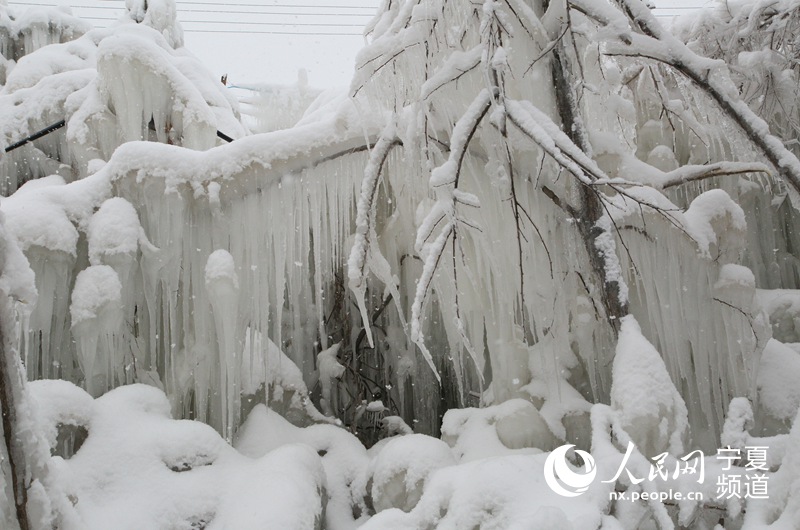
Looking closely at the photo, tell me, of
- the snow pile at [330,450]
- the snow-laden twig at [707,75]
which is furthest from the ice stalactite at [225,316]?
the snow-laden twig at [707,75]

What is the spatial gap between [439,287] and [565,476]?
1.16m

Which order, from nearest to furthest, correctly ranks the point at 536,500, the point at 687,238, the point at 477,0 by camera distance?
the point at 536,500
the point at 477,0
the point at 687,238

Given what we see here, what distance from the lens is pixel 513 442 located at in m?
2.80

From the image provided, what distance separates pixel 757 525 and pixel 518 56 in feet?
6.43

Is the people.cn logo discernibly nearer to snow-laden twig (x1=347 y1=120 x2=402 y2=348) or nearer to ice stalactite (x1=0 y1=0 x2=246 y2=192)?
snow-laden twig (x1=347 y1=120 x2=402 y2=348)

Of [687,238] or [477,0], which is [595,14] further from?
[687,238]

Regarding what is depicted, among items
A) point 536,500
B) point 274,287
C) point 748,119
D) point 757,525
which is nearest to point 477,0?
point 748,119

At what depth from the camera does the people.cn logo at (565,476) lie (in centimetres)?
203

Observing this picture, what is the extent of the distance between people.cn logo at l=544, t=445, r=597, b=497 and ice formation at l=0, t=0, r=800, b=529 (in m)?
0.05

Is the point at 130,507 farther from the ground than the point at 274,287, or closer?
closer

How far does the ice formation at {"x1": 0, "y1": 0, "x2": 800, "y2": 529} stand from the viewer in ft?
7.41

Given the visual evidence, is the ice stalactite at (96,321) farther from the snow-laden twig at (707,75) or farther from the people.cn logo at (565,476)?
the snow-laden twig at (707,75)

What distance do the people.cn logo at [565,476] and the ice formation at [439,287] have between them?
45 mm

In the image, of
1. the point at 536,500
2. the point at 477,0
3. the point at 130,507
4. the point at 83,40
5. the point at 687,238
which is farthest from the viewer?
the point at 83,40
